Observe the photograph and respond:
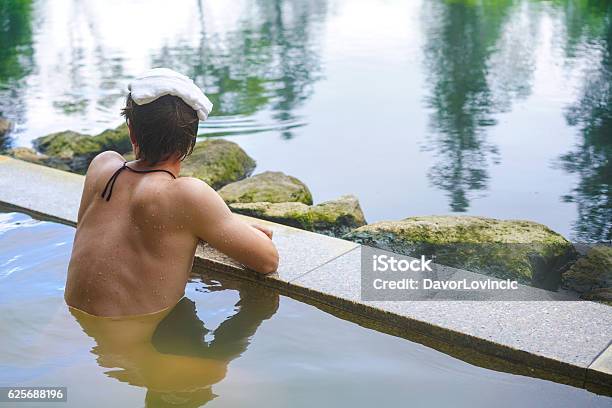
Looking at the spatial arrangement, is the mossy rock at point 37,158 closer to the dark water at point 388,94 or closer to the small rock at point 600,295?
the dark water at point 388,94

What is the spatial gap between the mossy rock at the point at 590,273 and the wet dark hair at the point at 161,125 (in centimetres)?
260

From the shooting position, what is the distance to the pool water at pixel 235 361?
10.3 feet

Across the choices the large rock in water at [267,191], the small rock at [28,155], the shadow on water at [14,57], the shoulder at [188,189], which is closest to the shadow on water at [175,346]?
the shoulder at [188,189]

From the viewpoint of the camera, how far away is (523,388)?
3.18 m

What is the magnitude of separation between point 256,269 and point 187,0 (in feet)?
66.5

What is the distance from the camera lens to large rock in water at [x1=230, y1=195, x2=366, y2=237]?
17.5 feet

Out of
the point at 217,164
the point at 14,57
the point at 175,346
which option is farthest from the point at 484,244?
the point at 14,57

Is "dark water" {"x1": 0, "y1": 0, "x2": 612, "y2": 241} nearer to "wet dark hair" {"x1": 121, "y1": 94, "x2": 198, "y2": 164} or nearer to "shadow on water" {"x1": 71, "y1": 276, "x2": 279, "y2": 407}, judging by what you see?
"shadow on water" {"x1": 71, "y1": 276, "x2": 279, "y2": 407}

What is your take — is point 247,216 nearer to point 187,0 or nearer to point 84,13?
point 84,13

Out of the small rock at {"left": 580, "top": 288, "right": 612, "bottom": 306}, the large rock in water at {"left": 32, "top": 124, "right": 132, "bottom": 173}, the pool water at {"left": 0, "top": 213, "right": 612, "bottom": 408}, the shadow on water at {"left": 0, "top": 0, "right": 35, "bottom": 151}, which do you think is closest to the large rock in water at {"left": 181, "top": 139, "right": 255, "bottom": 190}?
the large rock in water at {"left": 32, "top": 124, "right": 132, "bottom": 173}

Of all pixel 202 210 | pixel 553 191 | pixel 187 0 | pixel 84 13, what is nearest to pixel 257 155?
pixel 553 191

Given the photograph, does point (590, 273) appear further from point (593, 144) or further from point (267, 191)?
point (593, 144)

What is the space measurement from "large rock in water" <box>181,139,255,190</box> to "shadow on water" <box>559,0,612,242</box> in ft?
9.63

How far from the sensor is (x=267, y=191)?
5922 mm
